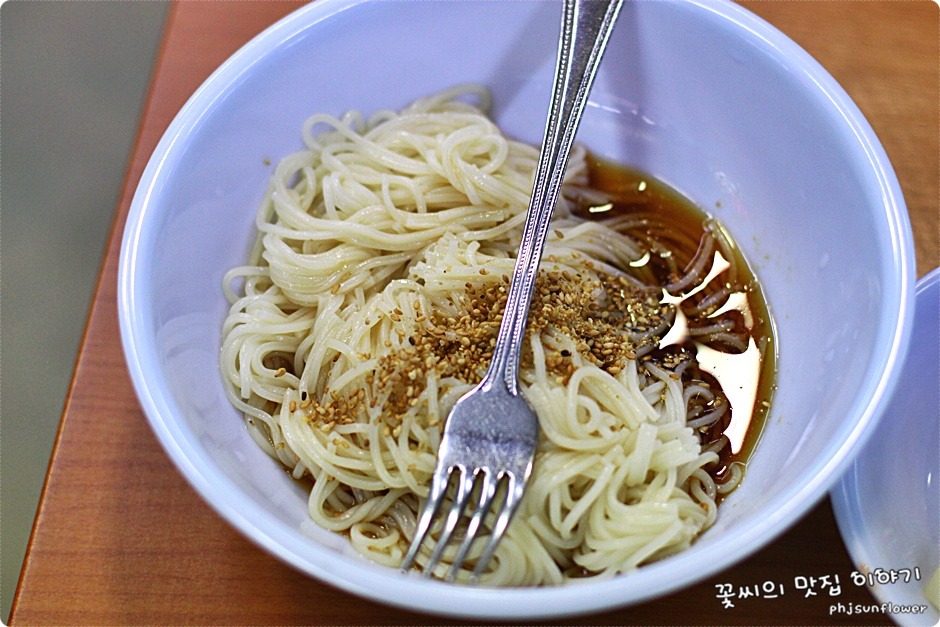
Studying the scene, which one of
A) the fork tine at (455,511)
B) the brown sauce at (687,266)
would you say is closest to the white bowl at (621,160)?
the brown sauce at (687,266)

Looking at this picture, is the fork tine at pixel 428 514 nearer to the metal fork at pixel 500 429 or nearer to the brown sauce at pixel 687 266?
the metal fork at pixel 500 429

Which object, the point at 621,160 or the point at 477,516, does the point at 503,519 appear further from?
the point at 621,160

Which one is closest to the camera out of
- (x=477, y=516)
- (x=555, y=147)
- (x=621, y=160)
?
(x=477, y=516)

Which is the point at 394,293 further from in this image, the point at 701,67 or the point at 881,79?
the point at 881,79

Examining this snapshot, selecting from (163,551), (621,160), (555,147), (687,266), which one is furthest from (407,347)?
(621,160)

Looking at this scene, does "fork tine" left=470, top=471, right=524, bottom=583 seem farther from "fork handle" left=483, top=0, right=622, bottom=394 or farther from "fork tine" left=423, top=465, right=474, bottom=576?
"fork handle" left=483, top=0, right=622, bottom=394

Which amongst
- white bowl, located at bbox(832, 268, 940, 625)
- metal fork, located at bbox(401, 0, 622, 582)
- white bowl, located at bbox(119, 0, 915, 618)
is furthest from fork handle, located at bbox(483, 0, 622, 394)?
white bowl, located at bbox(832, 268, 940, 625)

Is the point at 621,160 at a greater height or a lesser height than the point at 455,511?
greater
